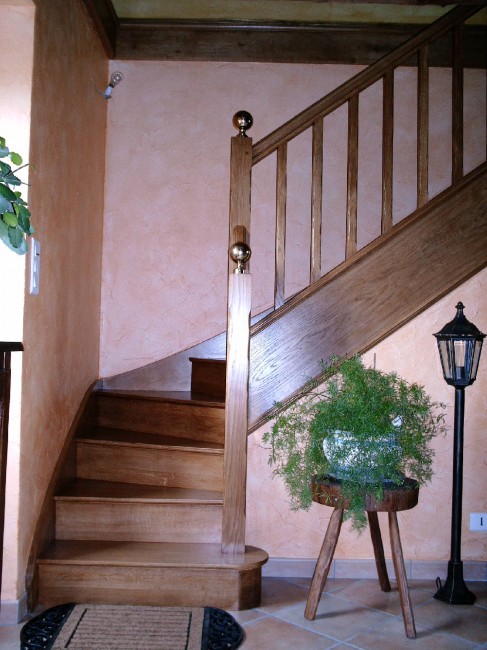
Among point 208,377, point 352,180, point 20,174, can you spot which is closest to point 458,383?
point 352,180

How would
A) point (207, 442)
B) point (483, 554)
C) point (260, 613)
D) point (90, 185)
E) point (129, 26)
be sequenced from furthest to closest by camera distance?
1. point (129, 26)
2. point (90, 185)
3. point (207, 442)
4. point (483, 554)
5. point (260, 613)

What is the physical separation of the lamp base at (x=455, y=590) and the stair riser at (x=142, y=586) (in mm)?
790

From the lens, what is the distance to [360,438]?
2084 mm

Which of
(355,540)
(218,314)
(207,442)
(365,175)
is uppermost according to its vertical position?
(365,175)

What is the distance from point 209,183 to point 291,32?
3.28ft

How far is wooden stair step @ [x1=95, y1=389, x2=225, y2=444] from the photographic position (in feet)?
9.52

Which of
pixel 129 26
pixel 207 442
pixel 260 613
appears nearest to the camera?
pixel 260 613

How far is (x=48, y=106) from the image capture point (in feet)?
7.96

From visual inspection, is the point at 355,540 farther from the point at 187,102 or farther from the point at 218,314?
the point at 187,102

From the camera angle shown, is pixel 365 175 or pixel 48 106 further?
pixel 365 175

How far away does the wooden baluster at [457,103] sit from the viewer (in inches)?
107

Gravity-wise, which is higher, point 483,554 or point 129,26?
point 129,26

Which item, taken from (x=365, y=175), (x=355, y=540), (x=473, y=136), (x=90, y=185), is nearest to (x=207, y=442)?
(x=355, y=540)

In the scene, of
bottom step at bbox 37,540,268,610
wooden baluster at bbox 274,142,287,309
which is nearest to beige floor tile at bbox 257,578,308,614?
bottom step at bbox 37,540,268,610
